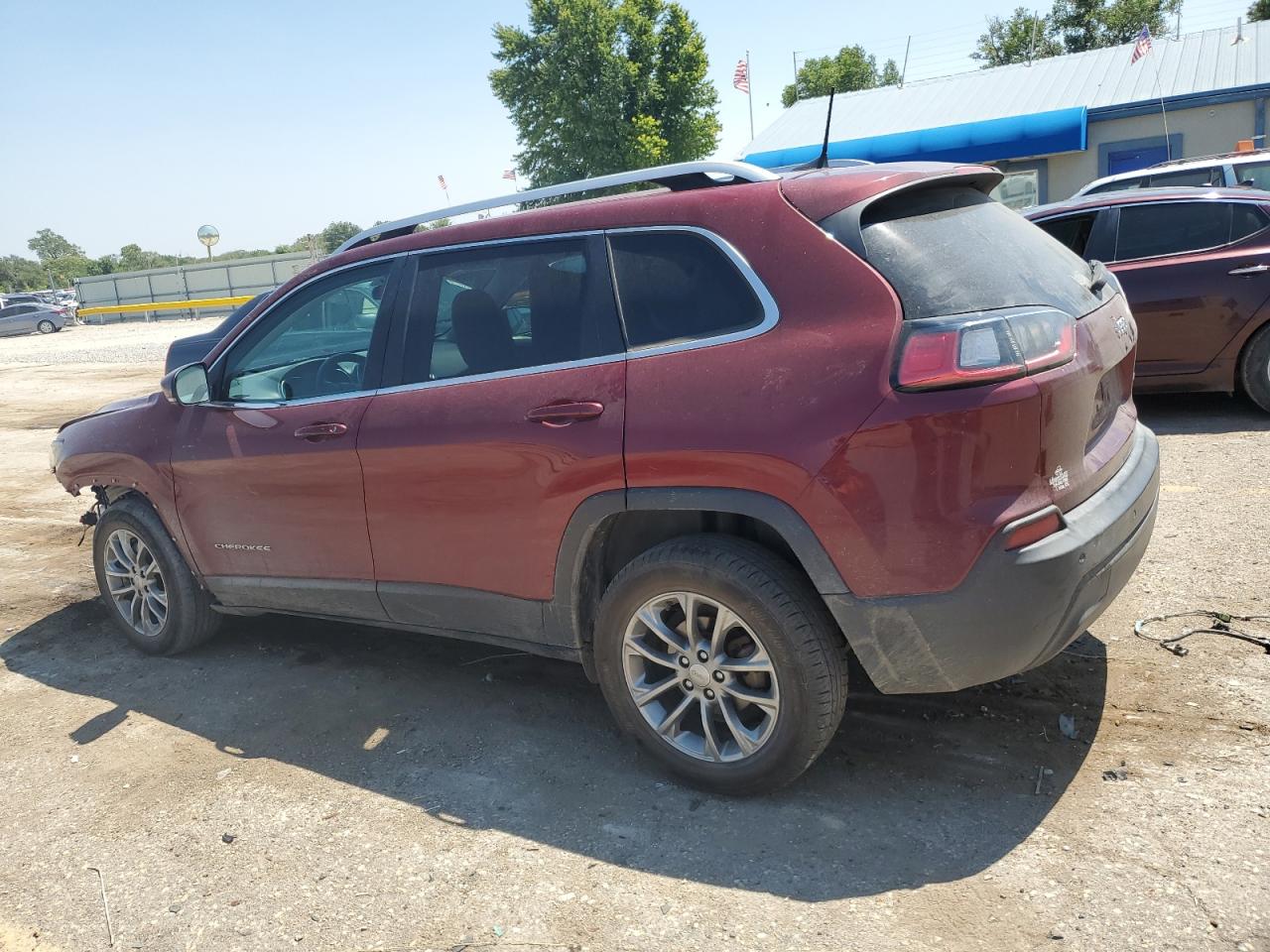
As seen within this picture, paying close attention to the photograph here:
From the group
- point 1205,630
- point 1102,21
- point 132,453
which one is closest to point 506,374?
point 132,453

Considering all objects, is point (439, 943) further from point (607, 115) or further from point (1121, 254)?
point (607, 115)

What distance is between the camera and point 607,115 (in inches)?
1625

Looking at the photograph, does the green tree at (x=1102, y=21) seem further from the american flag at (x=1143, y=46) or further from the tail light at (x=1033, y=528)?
the tail light at (x=1033, y=528)

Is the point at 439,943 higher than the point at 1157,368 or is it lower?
lower

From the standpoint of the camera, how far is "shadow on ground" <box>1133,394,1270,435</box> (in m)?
7.36

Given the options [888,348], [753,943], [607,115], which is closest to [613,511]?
[888,348]

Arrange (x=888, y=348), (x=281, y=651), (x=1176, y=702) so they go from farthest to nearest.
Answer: (x=281, y=651) → (x=1176, y=702) → (x=888, y=348)

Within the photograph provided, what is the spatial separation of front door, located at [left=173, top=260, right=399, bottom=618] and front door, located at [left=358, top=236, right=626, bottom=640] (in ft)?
0.49

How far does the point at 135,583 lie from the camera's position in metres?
4.88

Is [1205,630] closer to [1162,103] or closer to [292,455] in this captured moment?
[292,455]

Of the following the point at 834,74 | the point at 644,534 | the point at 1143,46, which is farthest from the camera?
the point at 834,74

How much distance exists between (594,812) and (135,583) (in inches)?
115

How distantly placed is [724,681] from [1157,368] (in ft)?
19.3

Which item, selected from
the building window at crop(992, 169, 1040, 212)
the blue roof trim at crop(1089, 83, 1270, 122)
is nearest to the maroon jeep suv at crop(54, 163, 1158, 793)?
the building window at crop(992, 169, 1040, 212)
